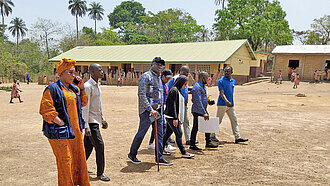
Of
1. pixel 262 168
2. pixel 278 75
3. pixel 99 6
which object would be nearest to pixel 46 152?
pixel 262 168

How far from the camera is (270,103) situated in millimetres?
13039

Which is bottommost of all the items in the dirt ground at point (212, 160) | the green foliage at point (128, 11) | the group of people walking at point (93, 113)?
the dirt ground at point (212, 160)

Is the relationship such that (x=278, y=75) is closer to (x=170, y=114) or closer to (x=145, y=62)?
(x=145, y=62)

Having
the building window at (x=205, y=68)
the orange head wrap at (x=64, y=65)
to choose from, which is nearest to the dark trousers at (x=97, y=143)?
the orange head wrap at (x=64, y=65)

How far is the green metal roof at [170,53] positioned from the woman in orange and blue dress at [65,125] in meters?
20.8

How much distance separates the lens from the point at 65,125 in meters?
2.79

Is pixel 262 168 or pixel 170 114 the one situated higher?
pixel 170 114

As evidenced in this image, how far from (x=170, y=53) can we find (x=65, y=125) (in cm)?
2571

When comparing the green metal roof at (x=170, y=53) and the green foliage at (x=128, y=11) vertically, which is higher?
the green foliage at (x=128, y=11)

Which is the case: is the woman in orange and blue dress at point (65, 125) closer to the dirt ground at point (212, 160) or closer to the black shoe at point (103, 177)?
the black shoe at point (103, 177)

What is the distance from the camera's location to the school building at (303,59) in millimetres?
25016

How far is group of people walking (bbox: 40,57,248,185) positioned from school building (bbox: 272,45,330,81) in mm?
23168

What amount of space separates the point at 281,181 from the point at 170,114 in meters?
1.99

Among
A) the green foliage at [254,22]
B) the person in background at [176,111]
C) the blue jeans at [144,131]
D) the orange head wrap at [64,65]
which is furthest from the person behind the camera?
the green foliage at [254,22]
